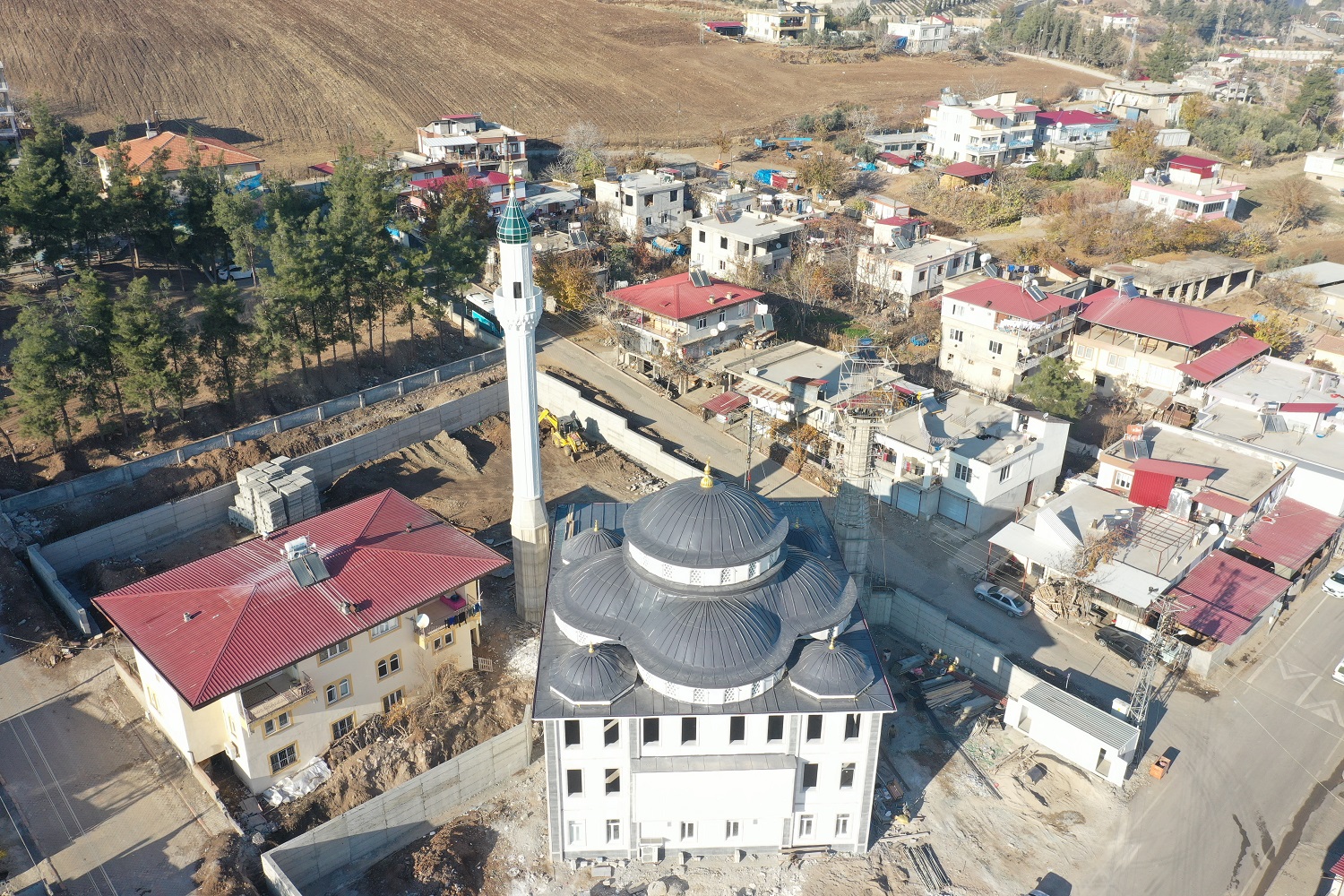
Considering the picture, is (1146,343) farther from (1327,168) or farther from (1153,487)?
(1327,168)

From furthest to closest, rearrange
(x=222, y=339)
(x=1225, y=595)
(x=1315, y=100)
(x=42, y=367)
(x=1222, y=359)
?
(x=1315, y=100), (x=1222, y=359), (x=222, y=339), (x=42, y=367), (x=1225, y=595)

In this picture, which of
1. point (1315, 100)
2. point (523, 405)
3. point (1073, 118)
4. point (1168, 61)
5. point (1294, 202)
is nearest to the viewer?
point (523, 405)

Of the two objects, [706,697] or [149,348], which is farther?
[149,348]

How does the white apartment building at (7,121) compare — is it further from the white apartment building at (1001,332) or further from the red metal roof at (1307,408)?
the red metal roof at (1307,408)

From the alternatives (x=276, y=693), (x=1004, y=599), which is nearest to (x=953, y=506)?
(x=1004, y=599)

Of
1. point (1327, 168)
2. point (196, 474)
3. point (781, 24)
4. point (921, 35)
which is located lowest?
point (196, 474)

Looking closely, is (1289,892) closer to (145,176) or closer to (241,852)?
(241,852)

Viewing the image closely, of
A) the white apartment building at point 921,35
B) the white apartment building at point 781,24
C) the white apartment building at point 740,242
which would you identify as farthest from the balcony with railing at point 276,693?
the white apartment building at point 921,35
